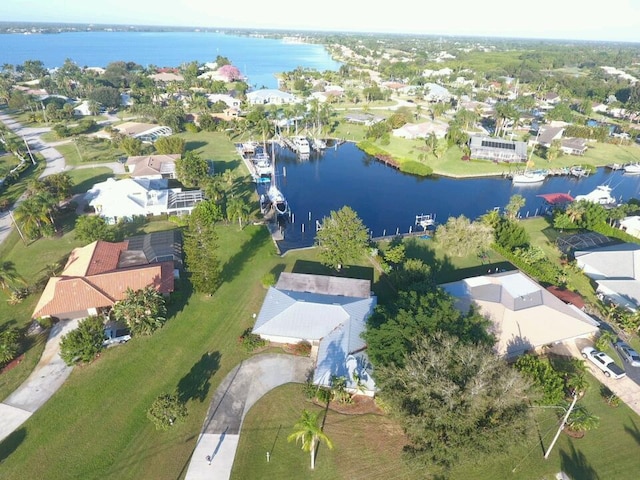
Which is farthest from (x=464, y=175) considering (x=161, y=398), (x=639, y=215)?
(x=161, y=398)

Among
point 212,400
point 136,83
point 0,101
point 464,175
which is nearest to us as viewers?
point 212,400

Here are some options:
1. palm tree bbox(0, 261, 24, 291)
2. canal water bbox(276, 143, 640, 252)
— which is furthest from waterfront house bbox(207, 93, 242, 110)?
palm tree bbox(0, 261, 24, 291)

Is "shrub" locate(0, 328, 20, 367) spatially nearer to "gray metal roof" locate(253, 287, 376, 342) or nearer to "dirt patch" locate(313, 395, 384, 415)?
"gray metal roof" locate(253, 287, 376, 342)

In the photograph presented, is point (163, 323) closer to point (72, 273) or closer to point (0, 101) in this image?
point (72, 273)

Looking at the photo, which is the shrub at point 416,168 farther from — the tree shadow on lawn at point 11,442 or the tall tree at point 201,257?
the tree shadow on lawn at point 11,442

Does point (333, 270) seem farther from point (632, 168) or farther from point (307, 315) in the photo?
point (632, 168)

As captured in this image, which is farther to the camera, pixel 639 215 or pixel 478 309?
pixel 639 215

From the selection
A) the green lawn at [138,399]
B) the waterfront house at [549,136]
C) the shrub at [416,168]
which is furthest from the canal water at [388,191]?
the green lawn at [138,399]
